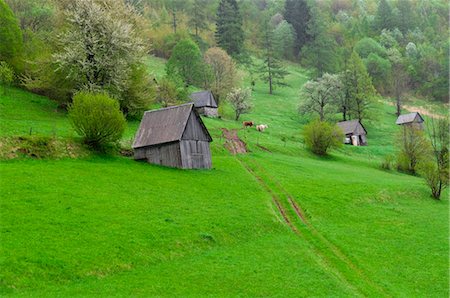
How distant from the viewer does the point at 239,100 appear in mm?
84125

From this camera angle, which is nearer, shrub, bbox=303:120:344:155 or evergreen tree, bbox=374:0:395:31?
shrub, bbox=303:120:344:155

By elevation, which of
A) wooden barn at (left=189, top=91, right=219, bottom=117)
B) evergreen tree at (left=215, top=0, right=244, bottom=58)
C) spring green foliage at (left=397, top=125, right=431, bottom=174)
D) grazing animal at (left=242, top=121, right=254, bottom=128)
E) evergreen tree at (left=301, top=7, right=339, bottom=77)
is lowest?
spring green foliage at (left=397, top=125, right=431, bottom=174)

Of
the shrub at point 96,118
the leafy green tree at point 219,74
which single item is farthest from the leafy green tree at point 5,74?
the leafy green tree at point 219,74

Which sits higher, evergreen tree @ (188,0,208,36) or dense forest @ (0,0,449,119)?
evergreen tree @ (188,0,208,36)

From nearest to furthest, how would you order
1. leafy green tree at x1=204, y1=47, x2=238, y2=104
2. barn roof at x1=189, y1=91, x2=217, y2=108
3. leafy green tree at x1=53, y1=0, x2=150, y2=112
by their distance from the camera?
leafy green tree at x1=53, y1=0, x2=150, y2=112 → barn roof at x1=189, y1=91, x2=217, y2=108 → leafy green tree at x1=204, y1=47, x2=238, y2=104

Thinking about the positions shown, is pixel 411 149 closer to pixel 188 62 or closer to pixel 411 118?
pixel 411 118

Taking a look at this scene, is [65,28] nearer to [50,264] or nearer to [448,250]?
[50,264]

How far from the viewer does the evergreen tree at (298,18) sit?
165 meters

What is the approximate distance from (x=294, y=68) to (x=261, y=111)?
58.6 m

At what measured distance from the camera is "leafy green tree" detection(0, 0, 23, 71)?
62.8 m

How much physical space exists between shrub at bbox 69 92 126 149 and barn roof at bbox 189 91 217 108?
3595 cm

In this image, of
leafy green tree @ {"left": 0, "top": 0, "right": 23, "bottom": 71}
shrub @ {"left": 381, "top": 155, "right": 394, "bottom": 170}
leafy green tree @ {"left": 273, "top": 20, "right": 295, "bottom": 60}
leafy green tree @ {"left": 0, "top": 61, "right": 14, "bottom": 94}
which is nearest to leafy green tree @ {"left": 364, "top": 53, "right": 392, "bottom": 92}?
leafy green tree @ {"left": 273, "top": 20, "right": 295, "bottom": 60}

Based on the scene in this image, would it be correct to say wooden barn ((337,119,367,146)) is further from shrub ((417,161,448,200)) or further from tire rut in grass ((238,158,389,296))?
tire rut in grass ((238,158,389,296))

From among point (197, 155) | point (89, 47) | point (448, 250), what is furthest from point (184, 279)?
point (89, 47)
